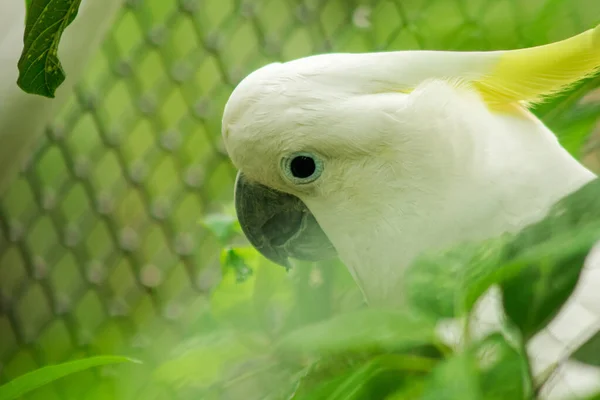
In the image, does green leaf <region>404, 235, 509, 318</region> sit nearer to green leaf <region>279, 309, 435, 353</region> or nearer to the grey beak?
green leaf <region>279, 309, 435, 353</region>

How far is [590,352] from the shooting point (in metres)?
0.25

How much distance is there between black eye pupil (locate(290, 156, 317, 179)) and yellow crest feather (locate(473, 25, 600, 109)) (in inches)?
7.5

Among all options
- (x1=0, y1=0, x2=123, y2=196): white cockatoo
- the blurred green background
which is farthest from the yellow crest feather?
the blurred green background

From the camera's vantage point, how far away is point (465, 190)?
64cm

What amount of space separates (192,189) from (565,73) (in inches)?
70.2

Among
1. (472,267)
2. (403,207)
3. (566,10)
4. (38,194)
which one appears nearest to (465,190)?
(403,207)

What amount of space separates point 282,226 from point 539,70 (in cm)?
35

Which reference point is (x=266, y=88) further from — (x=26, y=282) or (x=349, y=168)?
(x=26, y=282)

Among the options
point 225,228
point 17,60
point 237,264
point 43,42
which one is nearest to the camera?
point 43,42

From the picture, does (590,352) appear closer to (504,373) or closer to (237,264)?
(504,373)

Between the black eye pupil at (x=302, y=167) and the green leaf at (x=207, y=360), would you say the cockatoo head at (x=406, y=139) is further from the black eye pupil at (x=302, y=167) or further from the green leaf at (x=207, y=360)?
the green leaf at (x=207, y=360)

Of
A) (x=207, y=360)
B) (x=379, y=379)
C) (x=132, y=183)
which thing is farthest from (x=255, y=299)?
(x=132, y=183)

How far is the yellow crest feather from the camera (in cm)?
57

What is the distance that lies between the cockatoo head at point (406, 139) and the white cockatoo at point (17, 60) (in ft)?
2.74
